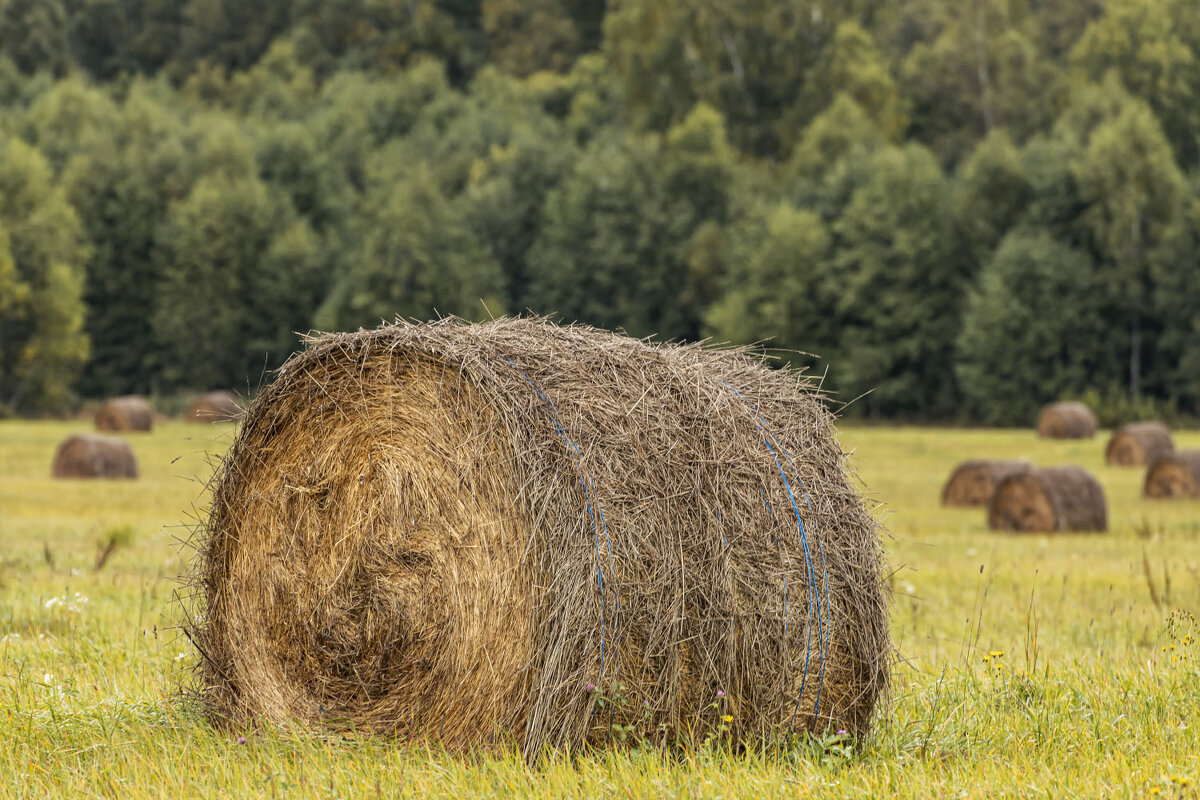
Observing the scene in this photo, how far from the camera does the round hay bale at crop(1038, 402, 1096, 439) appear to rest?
151 ft

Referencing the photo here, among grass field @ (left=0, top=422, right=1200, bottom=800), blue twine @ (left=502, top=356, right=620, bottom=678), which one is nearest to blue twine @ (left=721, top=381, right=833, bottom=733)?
grass field @ (left=0, top=422, right=1200, bottom=800)

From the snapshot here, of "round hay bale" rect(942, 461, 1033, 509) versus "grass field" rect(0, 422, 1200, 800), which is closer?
"grass field" rect(0, 422, 1200, 800)

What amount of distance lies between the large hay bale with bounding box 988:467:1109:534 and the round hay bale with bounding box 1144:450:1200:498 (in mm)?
6690

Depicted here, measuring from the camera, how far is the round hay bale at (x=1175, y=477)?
27.2 m

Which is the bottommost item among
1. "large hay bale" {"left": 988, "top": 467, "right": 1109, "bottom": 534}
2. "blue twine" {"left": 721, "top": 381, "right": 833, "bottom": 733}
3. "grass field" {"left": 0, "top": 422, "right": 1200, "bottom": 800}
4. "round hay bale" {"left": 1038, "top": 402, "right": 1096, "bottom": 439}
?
"round hay bale" {"left": 1038, "top": 402, "right": 1096, "bottom": 439}

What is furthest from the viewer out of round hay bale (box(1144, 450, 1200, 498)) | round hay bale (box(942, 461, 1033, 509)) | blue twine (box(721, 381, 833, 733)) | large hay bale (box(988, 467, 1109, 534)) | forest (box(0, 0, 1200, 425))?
forest (box(0, 0, 1200, 425))

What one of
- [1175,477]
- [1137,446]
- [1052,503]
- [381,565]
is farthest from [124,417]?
[381,565]

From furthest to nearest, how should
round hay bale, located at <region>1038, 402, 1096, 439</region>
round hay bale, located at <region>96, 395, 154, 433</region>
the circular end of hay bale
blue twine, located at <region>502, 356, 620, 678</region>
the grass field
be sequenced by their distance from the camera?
round hay bale, located at <region>96, 395, 154, 433</region> < round hay bale, located at <region>1038, 402, 1096, 439</region> < the circular end of hay bale < blue twine, located at <region>502, 356, 620, 678</region> < the grass field

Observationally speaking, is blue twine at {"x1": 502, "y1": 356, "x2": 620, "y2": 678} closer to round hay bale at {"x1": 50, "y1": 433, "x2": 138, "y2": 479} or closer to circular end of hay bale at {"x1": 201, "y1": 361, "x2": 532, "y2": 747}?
circular end of hay bale at {"x1": 201, "y1": 361, "x2": 532, "y2": 747}

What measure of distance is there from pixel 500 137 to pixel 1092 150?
40.0 m

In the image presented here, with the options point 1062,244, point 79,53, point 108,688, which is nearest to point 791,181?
point 1062,244

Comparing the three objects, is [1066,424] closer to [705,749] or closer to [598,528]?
[705,749]

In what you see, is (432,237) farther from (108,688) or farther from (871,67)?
(108,688)

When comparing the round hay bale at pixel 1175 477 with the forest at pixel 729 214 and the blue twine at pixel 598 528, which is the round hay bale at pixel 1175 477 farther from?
the forest at pixel 729 214
